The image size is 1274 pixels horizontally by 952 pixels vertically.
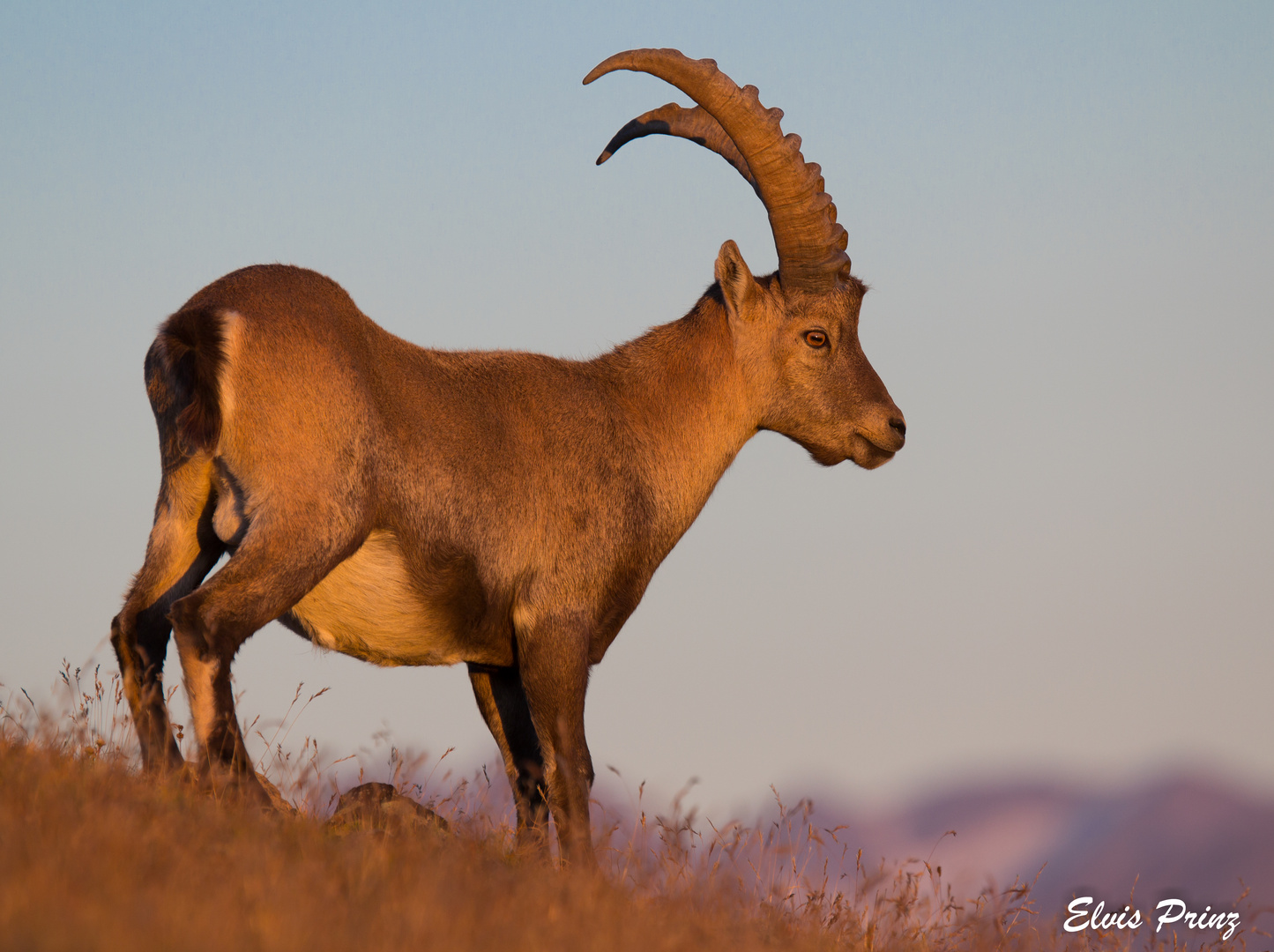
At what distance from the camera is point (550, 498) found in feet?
22.9

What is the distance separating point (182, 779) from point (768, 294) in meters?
4.71

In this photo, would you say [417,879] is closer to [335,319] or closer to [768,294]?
[335,319]

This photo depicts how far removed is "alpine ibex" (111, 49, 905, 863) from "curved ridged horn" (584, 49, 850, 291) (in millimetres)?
16

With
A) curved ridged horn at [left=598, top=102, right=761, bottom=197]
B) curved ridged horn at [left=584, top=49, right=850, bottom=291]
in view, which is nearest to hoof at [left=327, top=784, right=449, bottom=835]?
curved ridged horn at [left=584, top=49, right=850, bottom=291]

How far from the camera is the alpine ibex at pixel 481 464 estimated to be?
19.2 feet

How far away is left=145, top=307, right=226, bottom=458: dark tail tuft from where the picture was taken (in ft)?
19.0

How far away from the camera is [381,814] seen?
19.5 ft

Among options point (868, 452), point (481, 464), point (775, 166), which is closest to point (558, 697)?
point (481, 464)

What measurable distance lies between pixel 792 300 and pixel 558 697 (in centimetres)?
315

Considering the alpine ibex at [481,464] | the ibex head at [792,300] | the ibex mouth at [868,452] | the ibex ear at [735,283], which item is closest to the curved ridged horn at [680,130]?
the alpine ibex at [481,464]

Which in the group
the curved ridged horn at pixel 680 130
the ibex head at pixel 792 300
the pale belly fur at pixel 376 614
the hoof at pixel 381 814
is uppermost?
the curved ridged horn at pixel 680 130

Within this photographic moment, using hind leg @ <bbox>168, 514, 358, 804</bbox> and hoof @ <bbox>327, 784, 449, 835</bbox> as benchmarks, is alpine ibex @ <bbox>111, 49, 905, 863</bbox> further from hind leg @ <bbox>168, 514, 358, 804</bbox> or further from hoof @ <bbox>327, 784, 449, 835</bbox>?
hoof @ <bbox>327, 784, 449, 835</bbox>

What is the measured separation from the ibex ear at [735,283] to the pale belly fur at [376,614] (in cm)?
293

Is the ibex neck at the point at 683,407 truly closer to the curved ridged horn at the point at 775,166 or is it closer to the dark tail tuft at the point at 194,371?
the curved ridged horn at the point at 775,166
